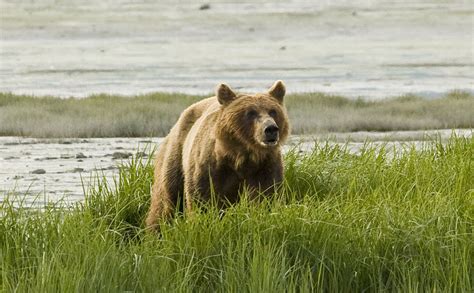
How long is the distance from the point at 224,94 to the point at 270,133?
0.45 metres

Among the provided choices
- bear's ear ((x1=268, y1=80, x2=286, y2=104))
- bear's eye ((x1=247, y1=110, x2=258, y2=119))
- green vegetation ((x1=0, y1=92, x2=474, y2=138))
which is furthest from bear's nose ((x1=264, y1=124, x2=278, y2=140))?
green vegetation ((x1=0, y1=92, x2=474, y2=138))

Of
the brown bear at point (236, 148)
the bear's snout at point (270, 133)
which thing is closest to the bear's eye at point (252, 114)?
the brown bear at point (236, 148)

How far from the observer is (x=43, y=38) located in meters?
28.3

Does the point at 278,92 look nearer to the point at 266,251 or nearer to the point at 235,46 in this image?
the point at 266,251

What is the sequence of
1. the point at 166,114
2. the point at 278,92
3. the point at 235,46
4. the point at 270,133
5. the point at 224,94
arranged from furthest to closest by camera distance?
the point at 235,46, the point at 166,114, the point at 278,92, the point at 224,94, the point at 270,133

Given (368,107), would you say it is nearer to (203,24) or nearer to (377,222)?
(377,222)

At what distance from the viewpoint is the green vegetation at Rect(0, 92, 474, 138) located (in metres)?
13.8

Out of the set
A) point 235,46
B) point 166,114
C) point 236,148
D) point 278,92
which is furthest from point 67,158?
point 235,46

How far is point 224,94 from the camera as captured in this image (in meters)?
6.57

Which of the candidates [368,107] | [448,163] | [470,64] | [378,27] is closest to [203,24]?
[378,27]

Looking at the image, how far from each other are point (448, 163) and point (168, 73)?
1421 centimetres

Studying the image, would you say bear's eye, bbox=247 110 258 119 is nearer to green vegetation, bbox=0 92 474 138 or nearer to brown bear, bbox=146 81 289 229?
brown bear, bbox=146 81 289 229

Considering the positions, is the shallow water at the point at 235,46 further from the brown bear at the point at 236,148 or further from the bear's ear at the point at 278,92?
the brown bear at the point at 236,148

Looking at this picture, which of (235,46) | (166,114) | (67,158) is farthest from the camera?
(235,46)
